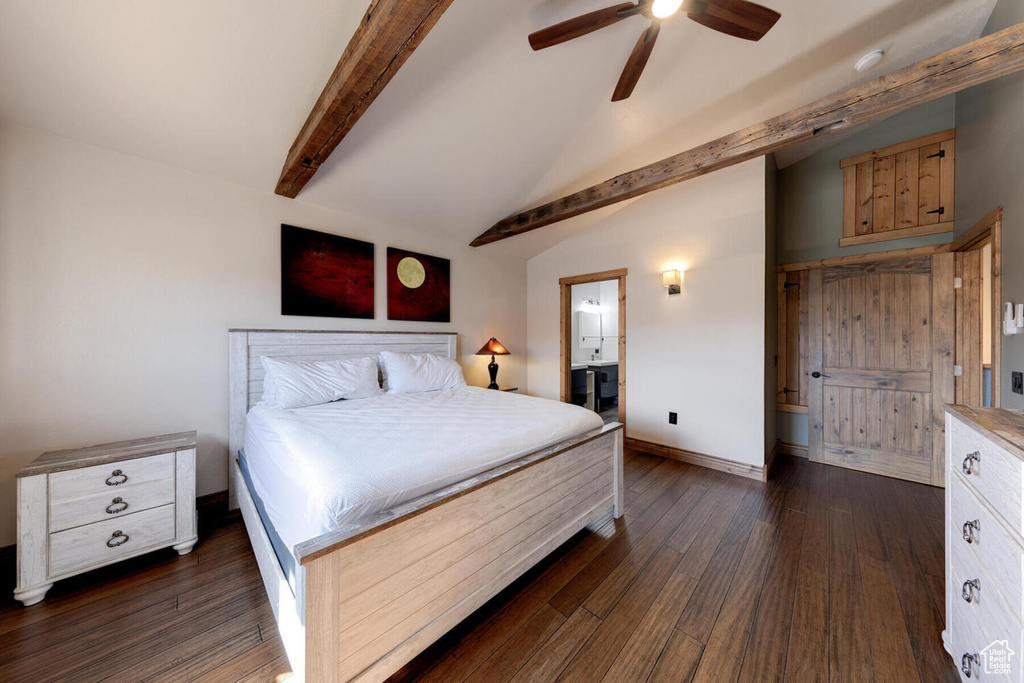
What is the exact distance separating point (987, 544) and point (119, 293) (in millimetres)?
4075

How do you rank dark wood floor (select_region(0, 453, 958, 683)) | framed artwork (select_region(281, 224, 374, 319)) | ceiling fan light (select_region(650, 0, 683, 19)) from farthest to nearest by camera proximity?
framed artwork (select_region(281, 224, 374, 319)), ceiling fan light (select_region(650, 0, 683, 19)), dark wood floor (select_region(0, 453, 958, 683))

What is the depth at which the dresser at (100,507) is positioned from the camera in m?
1.58

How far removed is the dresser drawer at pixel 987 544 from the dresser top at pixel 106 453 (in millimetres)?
3269

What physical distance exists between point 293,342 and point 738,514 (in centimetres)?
358

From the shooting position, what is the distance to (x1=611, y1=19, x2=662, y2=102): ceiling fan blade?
1.61 meters

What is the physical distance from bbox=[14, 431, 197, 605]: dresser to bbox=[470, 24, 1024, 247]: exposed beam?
11.4 feet

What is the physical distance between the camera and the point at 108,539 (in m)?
1.75

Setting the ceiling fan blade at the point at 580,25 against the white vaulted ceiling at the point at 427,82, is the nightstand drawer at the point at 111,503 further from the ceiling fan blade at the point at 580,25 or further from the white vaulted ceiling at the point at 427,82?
the ceiling fan blade at the point at 580,25

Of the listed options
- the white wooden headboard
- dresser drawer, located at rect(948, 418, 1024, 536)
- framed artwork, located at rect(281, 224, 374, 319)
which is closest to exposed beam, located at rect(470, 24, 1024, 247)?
dresser drawer, located at rect(948, 418, 1024, 536)

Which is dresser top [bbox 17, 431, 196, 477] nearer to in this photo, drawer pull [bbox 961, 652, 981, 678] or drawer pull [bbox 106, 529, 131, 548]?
drawer pull [bbox 106, 529, 131, 548]

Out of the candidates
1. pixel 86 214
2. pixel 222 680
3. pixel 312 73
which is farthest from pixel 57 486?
pixel 312 73

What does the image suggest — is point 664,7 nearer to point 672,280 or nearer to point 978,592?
point 672,280

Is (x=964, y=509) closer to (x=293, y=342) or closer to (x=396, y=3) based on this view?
(x=396, y=3)

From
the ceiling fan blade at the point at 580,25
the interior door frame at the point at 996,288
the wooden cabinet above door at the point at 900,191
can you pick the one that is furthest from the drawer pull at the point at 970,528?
the wooden cabinet above door at the point at 900,191
